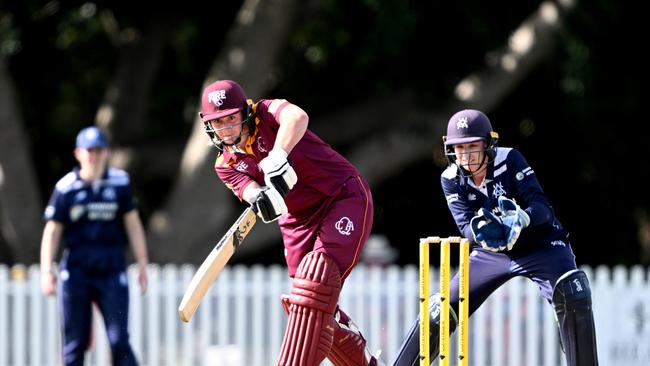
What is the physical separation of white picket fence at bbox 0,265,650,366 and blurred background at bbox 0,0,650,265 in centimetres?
186

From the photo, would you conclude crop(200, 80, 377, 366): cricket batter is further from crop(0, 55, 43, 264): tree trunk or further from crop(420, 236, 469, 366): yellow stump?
crop(0, 55, 43, 264): tree trunk

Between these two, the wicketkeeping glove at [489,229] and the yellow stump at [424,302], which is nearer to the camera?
the yellow stump at [424,302]

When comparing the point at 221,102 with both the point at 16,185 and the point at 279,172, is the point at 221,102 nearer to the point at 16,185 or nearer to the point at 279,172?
the point at 279,172

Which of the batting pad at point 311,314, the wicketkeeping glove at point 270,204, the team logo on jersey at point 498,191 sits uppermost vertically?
the team logo on jersey at point 498,191

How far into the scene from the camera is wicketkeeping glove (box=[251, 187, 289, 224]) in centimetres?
520

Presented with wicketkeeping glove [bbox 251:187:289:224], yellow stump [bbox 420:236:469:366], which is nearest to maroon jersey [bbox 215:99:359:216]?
wicketkeeping glove [bbox 251:187:289:224]

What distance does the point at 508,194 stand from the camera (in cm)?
575

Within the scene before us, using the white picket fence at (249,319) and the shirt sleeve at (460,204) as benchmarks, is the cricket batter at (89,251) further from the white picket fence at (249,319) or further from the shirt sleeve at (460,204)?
the white picket fence at (249,319)

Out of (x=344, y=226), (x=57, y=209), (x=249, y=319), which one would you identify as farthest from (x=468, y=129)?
(x=249, y=319)

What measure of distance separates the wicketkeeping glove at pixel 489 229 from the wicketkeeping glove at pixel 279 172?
91 cm

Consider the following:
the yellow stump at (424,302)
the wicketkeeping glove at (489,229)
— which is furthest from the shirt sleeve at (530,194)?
the yellow stump at (424,302)

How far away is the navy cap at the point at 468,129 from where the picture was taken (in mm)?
5578

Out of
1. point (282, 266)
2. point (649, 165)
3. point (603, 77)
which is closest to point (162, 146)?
point (282, 266)

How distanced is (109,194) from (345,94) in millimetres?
A: 6997
